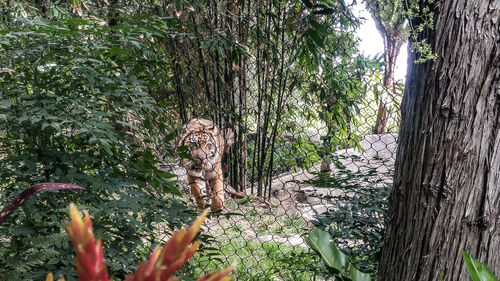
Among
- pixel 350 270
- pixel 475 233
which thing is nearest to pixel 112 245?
pixel 350 270

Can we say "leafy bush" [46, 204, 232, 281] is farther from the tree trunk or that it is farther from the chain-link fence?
the chain-link fence

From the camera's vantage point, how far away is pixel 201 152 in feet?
8.61

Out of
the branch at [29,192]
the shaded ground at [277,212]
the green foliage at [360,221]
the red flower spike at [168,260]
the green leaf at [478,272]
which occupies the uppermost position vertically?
the red flower spike at [168,260]

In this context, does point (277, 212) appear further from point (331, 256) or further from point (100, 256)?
point (100, 256)

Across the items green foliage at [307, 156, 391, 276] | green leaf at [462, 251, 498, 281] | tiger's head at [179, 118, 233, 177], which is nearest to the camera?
green leaf at [462, 251, 498, 281]

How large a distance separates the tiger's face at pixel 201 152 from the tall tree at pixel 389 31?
981 mm

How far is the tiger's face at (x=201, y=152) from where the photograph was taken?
2494 millimetres

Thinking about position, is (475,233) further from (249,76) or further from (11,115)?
(249,76)

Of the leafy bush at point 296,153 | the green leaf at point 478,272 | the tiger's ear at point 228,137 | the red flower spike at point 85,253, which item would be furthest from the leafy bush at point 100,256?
the tiger's ear at point 228,137

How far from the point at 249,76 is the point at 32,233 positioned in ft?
6.32

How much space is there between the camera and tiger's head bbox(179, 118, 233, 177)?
95.4 inches

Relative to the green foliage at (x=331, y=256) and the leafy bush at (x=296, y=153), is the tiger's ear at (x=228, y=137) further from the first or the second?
the green foliage at (x=331, y=256)

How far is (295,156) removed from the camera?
2.61 m

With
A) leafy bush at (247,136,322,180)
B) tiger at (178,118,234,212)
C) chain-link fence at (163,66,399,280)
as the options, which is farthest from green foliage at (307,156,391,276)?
tiger at (178,118,234,212)
